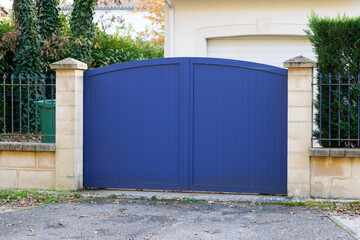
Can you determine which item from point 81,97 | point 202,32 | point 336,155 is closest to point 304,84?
point 336,155

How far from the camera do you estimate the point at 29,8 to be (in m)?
11.7

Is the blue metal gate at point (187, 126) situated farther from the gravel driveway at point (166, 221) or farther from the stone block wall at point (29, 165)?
the gravel driveway at point (166, 221)

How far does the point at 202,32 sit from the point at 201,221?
5760 millimetres

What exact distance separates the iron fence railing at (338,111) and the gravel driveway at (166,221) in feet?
4.16

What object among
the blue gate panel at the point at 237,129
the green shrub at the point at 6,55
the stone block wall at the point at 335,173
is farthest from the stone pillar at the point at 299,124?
the green shrub at the point at 6,55

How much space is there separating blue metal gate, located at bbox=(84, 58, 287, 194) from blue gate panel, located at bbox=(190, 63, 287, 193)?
0.6 inches

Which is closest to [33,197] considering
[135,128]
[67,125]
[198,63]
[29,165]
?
[29,165]

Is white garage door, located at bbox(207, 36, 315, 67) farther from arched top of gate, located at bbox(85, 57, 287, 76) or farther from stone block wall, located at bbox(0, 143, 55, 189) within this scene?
stone block wall, located at bbox(0, 143, 55, 189)

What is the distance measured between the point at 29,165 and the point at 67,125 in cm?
87

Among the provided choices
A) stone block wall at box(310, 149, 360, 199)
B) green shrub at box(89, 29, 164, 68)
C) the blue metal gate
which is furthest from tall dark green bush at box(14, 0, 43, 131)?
stone block wall at box(310, 149, 360, 199)

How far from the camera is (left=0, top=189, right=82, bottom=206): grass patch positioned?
24.8 ft

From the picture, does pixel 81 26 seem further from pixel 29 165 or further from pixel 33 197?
pixel 33 197

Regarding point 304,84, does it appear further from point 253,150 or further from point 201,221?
point 201,221

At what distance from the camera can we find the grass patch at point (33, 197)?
297 inches
